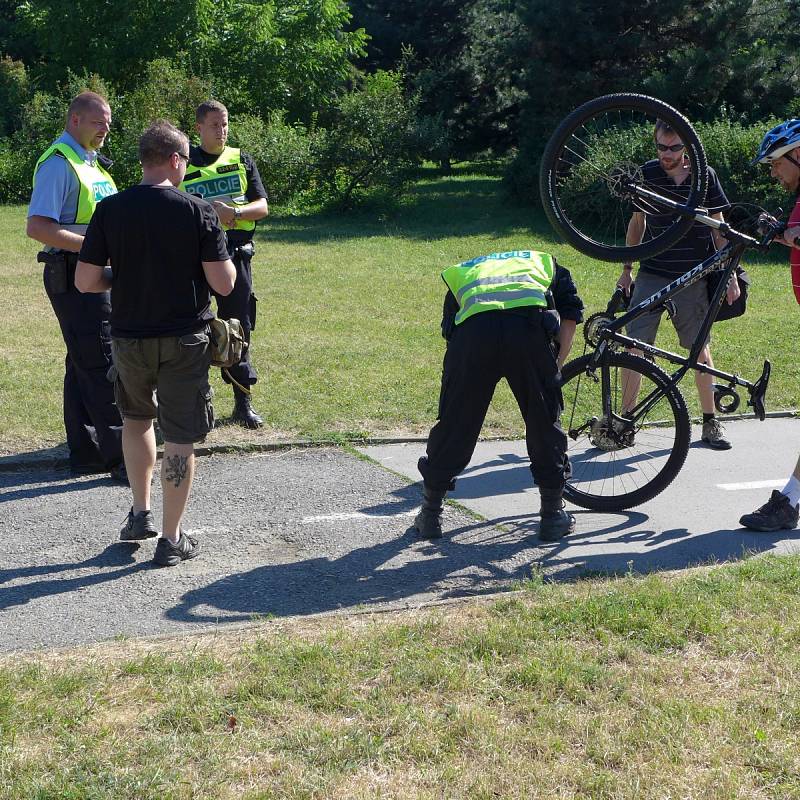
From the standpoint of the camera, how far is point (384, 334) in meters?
10.4

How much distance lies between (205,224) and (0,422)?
3275mm

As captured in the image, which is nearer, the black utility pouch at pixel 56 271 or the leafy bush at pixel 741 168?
the black utility pouch at pixel 56 271

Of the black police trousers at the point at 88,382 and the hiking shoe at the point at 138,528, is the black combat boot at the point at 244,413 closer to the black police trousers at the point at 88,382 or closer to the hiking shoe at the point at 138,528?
the black police trousers at the point at 88,382

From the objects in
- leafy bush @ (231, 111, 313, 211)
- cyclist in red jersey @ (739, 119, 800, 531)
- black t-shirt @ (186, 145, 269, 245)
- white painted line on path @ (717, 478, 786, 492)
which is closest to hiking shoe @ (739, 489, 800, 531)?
cyclist in red jersey @ (739, 119, 800, 531)

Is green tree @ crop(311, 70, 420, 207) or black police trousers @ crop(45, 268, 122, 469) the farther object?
green tree @ crop(311, 70, 420, 207)

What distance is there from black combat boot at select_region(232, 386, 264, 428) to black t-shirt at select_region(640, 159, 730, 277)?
2.84m

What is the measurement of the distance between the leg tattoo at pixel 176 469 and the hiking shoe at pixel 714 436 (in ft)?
11.9

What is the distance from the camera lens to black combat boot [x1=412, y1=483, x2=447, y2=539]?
5.22 m

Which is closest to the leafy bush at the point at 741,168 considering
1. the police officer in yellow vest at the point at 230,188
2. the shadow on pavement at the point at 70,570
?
the police officer in yellow vest at the point at 230,188

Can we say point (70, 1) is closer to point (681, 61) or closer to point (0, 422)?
point (681, 61)

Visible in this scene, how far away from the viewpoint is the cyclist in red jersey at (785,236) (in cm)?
523

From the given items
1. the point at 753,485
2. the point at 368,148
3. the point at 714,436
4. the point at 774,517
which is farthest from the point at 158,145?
the point at 368,148

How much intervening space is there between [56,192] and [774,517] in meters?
4.29

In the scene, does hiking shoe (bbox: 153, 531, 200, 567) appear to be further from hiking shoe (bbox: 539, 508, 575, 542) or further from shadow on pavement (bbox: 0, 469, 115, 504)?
hiking shoe (bbox: 539, 508, 575, 542)
